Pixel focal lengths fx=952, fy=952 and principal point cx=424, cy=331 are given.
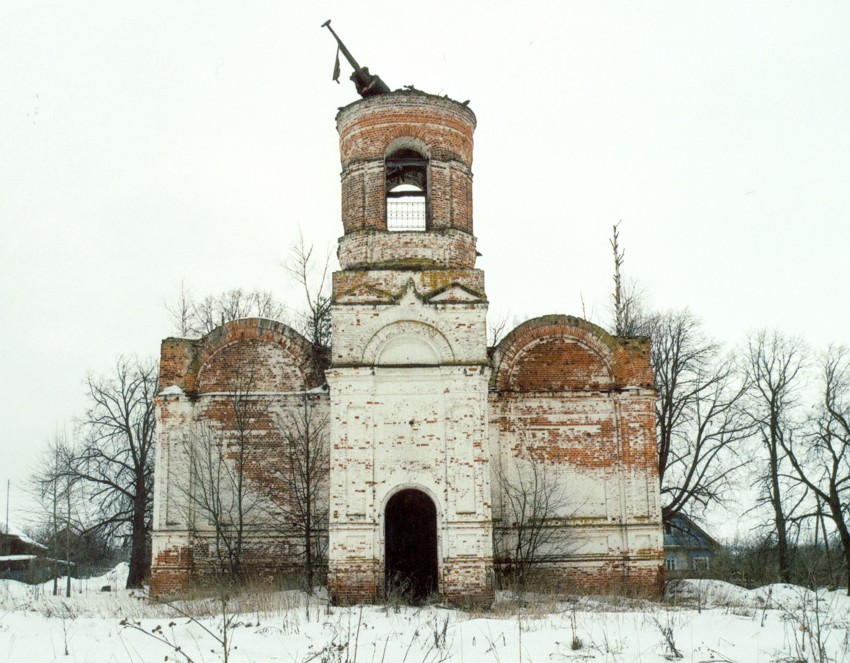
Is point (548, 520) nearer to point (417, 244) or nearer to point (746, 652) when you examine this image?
point (417, 244)

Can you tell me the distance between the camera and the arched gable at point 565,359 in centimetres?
1908

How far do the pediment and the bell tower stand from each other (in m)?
0.02

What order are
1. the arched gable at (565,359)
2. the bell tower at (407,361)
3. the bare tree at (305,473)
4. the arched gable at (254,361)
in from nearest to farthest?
the bell tower at (407,361) → the bare tree at (305,473) → the arched gable at (254,361) → the arched gable at (565,359)

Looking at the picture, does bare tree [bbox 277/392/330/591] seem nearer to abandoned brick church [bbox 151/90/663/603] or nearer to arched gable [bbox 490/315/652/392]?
abandoned brick church [bbox 151/90/663/603]

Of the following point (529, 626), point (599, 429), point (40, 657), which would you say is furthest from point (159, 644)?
point (599, 429)

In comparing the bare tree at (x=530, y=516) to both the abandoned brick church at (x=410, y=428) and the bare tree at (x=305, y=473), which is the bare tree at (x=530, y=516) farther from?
the bare tree at (x=305, y=473)

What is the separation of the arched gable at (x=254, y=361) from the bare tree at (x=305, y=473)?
572mm

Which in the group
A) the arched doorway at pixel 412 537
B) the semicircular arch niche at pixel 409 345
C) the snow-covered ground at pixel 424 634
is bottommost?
the snow-covered ground at pixel 424 634

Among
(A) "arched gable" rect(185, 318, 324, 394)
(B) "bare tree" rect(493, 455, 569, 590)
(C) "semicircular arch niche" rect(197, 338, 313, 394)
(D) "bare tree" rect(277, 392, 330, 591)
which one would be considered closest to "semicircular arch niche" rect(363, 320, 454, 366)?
(D) "bare tree" rect(277, 392, 330, 591)

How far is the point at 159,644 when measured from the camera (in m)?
10.7

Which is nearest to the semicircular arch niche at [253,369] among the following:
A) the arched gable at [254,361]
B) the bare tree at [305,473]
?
the arched gable at [254,361]

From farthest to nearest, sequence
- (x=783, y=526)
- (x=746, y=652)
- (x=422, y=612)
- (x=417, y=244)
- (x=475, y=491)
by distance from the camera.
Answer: (x=783, y=526) → (x=417, y=244) → (x=475, y=491) → (x=422, y=612) → (x=746, y=652)

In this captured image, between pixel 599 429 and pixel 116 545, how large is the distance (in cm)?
1840

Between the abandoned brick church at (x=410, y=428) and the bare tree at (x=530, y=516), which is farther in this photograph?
the bare tree at (x=530, y=516)
